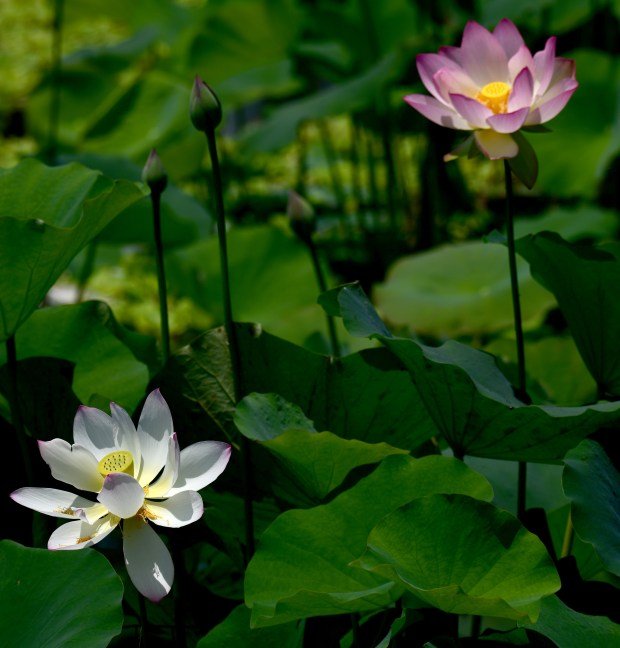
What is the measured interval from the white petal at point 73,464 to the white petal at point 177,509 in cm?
3

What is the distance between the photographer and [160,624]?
2.09ft

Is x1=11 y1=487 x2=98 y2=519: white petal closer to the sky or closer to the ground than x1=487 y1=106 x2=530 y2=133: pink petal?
closer to the ground

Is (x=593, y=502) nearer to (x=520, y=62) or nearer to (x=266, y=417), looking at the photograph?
(x=266, y=417)

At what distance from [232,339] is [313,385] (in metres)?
0.07

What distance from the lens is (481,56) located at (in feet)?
2.21

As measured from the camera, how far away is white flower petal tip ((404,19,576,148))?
0.62 meters

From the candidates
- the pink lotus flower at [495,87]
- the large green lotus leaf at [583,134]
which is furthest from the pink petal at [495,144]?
the large green lotus leaf at [583,134]

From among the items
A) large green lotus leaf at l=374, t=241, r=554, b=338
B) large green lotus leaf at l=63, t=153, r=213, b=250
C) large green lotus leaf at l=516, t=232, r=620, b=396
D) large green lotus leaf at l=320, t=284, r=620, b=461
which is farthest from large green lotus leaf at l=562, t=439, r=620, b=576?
large green lotus leaf at l=374, t=241, r=554, b=338

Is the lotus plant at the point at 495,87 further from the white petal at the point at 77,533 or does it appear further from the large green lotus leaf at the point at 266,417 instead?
the white petal at the point at 77,533

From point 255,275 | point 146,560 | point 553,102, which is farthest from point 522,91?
point 255,275

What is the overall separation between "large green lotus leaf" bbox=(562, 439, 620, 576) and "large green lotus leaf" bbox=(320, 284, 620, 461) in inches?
1.0

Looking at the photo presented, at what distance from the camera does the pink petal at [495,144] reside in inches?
24.4

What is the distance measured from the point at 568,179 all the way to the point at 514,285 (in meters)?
1.53

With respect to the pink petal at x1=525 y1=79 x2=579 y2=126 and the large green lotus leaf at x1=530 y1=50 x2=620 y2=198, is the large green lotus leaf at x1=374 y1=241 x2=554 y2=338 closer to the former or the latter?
the large green lotus leaf at x1=530 y1=50 x2=620 y2=198
